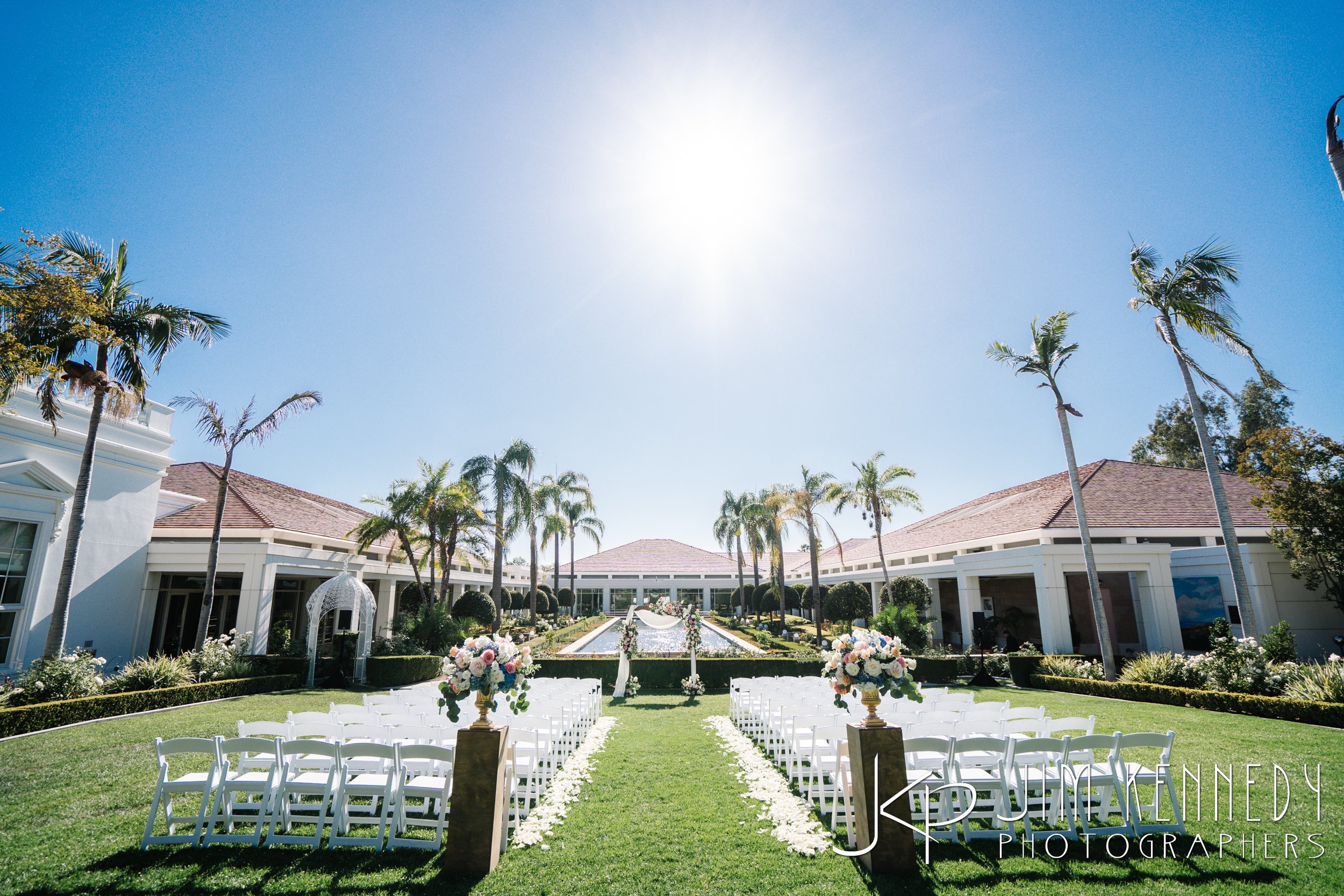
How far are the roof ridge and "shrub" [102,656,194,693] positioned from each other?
439 centimetres

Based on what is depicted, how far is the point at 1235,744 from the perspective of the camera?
9148 millimetres

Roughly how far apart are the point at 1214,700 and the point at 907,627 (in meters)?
8.77

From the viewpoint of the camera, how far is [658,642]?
29797 millimetres

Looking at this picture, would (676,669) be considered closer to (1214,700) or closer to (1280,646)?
(1214,700)

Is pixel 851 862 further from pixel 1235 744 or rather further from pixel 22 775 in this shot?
pixel 22 775

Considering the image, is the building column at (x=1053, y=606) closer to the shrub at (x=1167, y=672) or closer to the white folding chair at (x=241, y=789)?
the shrub at (x=1167, y=672)

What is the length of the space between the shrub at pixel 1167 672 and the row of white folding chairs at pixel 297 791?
16118mm

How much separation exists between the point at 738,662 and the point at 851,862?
1356 centimetres

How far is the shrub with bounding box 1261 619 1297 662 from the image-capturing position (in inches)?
544

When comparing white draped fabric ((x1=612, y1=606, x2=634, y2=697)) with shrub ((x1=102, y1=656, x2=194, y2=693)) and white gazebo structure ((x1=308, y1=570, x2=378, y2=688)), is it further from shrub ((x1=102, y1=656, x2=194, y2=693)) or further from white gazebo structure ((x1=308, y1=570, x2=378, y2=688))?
shrub ((x1=102, y1=656, x2=194, y2=693))

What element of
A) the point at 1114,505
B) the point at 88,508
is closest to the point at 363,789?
the point at 88,508

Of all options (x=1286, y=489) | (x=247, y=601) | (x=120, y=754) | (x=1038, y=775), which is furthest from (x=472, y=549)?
(x=1286, y=489)

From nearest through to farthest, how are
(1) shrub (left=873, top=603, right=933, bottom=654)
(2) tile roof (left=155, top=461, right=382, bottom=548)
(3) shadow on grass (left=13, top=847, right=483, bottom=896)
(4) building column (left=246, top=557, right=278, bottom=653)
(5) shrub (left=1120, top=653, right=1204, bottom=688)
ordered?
(3) shadow on grass (left=13, top=847, right=483, bottom=896), (5) shrub (left=1120, top=653, right=1204, bottom=688), (4) building column (left=246, top=557, right=278, bottom=653), (2) tile roof (left=155, top=461, right=382, bottom=548), (1) shrub (left=873, top=603, right=933, bottom=654)

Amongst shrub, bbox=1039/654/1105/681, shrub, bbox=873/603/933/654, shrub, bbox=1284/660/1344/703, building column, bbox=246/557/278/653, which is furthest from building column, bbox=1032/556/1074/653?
building column, bbox=246/557/278/653
